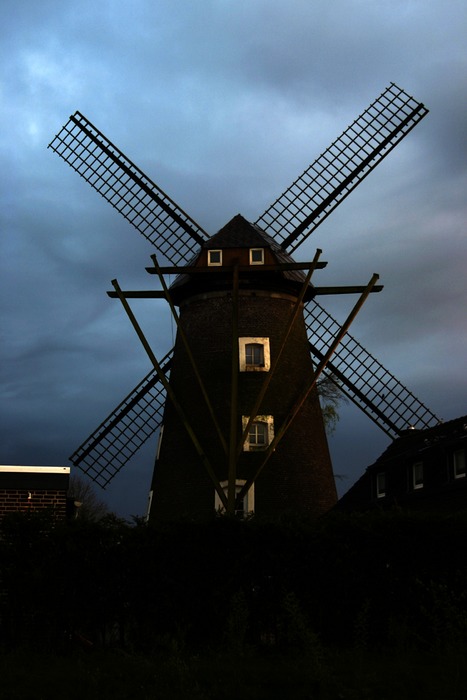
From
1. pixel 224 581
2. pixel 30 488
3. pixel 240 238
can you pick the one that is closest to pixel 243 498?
pixel 30 488

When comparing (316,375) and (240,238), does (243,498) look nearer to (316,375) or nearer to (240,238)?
(316,375)

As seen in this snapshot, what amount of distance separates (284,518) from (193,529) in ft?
6.51

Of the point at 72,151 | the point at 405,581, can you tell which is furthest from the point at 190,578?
the point at 72,151

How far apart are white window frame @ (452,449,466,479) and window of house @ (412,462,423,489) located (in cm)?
180

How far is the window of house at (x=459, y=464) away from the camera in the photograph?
2875cm

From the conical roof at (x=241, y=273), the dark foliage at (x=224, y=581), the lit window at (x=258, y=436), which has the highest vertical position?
the conical roof at (x=241, y=273)

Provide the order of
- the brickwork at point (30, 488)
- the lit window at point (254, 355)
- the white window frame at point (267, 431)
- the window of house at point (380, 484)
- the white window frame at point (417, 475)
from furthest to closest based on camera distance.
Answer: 1. the lit window at point (254, 355)
2. the window of house at point (380, 484)
3. the white window frame at point (267, 431)
4. the white window frame at point (417, 475)
5. the brickwork at point (30, 488)

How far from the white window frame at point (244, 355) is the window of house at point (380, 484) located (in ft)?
16.2

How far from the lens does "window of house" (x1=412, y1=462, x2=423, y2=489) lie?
30712 mm

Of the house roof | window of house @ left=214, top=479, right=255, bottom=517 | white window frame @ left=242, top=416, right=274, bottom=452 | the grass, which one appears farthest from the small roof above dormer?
the grass

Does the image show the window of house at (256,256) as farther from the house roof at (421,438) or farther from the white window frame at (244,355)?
the house roof at (421,438)

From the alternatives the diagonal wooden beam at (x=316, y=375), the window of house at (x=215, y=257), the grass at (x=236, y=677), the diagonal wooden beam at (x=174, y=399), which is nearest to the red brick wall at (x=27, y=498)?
the diagonal wooden beam at (x=174, y=399)

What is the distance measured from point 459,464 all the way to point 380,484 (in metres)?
4.08

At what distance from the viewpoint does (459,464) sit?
29.0 m
